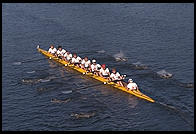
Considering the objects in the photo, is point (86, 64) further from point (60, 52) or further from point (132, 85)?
point (132, 85)

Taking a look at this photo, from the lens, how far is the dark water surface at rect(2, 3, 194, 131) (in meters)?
45.3

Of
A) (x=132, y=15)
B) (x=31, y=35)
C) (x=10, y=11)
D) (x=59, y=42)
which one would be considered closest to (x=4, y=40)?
(x=31, y=35)

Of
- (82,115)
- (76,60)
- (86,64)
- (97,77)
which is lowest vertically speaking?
(82,115)

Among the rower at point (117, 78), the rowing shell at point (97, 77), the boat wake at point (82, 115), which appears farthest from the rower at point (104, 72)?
the boat wake at point (82, 115)

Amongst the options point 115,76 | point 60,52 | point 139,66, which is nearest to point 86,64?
point 115,76

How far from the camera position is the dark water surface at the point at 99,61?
149 feet

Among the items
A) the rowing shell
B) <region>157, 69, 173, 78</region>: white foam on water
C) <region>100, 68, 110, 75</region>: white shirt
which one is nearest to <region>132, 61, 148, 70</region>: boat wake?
<region>157, 69, 173, 78</region>: white foam on water

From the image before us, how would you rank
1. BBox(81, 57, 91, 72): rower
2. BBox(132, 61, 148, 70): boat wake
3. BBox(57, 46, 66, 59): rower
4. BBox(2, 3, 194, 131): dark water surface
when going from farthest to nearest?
BBox(57, 46, 66, 59): rower < BBox(132, 61, 148, 70): boat wake < BBox(81, 57, 91, 72): rower < BBox(2, 3, 194, 131): dark water surface

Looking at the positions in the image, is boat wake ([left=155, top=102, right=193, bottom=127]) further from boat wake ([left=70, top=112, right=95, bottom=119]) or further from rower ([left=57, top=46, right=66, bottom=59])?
rower ([left=57, top=46, right=66, bottom=59])

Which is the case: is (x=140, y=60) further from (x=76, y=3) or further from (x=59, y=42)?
(x=76, y=3)

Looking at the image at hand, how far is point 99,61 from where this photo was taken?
62.6 meters

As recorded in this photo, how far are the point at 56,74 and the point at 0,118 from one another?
45.1 ft

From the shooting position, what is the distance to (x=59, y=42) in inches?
2926

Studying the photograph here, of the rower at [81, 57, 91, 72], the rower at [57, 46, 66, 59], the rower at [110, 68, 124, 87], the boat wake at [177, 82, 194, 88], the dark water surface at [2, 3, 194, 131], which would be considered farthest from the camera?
the rower at [57, 46, 66, 59]
